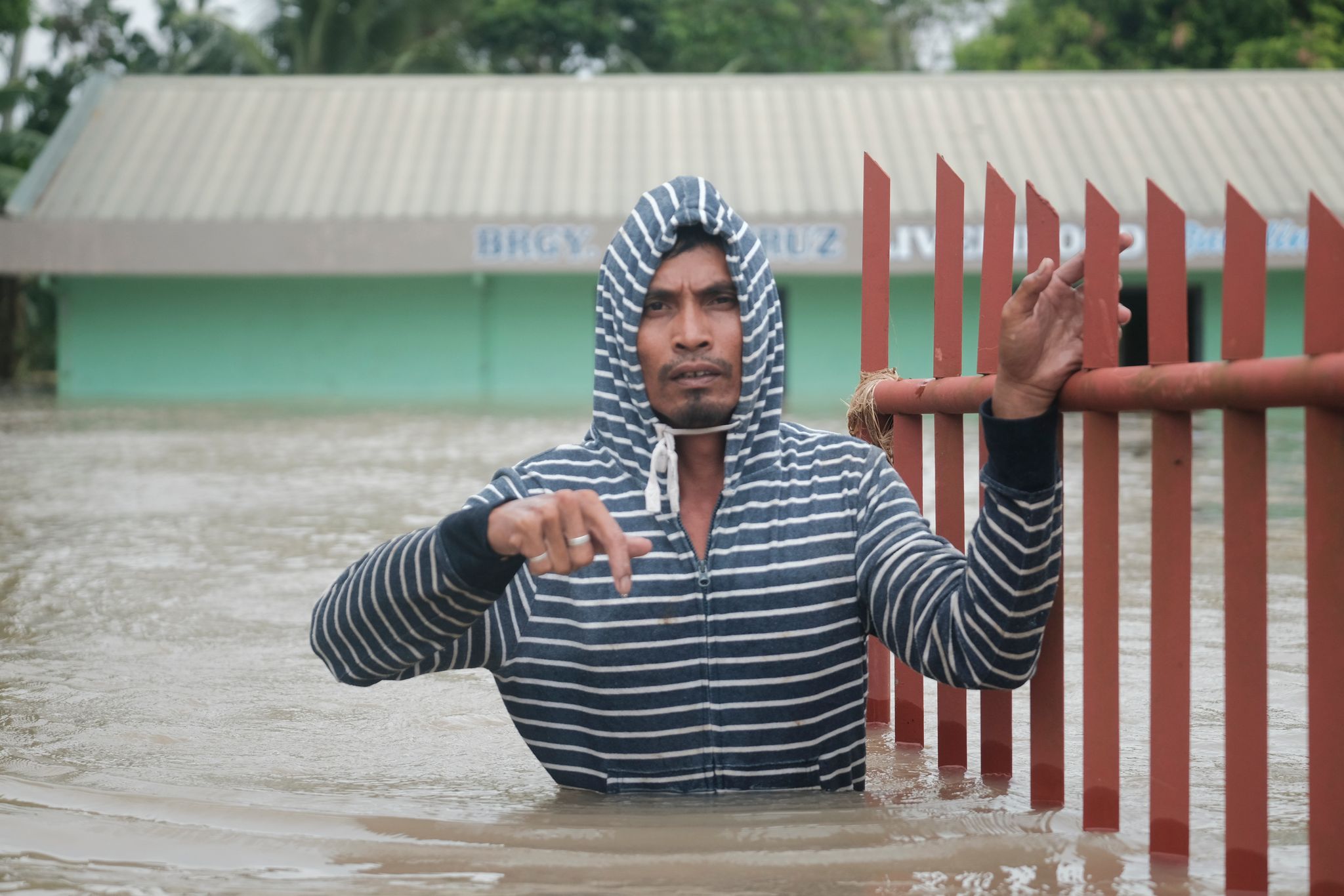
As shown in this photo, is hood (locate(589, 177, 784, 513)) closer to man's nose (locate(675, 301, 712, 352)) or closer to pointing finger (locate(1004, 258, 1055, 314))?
man's nose (locate(675, 301, 712, 352))

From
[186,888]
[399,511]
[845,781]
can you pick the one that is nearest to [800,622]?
[845,781]

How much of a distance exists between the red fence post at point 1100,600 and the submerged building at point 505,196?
17.7 m

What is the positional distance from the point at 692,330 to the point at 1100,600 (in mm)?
795

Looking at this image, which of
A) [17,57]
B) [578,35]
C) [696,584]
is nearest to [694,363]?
[696,584]

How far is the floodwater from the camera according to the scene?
7.98 feet

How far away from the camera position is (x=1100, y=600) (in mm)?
2510

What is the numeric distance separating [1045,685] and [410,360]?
20.2 meters

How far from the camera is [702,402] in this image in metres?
2.58

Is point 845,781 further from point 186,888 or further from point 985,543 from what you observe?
point 186,888

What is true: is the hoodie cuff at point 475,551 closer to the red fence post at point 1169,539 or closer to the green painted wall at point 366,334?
the red fence post at point 1169,539

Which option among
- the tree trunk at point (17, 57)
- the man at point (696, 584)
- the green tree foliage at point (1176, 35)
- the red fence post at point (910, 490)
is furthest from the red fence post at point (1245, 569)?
the tree trunk at point (17, 57)

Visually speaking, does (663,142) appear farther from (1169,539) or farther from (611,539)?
(611,539)

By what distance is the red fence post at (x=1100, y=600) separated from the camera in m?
2.43

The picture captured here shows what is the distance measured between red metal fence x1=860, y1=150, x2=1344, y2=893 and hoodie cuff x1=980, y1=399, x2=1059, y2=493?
0.14m
